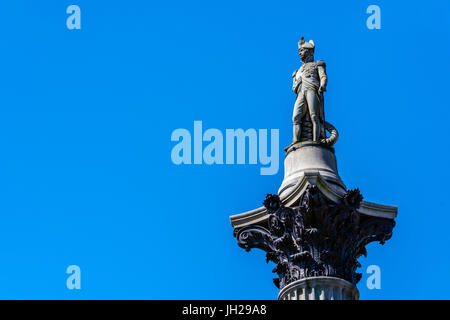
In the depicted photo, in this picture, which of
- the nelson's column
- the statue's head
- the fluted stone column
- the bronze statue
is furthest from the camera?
the statue's head

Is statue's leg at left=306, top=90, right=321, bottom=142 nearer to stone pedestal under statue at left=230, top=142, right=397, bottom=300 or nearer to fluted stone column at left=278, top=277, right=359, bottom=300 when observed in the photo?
stone pedestal under statue at left=230, top=142, right=397, bottom=300

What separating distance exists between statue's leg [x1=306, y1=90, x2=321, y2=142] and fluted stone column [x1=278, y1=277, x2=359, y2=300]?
5.34 metres

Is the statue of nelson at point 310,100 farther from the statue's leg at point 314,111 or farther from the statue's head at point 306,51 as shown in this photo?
the statue's head at point 306,51

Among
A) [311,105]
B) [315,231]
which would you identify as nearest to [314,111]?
[311,105]

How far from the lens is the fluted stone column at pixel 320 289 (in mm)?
34094

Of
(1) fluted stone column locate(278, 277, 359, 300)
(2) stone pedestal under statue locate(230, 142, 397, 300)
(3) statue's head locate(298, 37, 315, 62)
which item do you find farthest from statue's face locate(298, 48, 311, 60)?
(1) fluted stone column locate(278, 277, 359, 300)

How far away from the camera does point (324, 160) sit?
36.9 metres

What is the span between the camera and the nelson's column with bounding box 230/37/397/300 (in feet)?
113

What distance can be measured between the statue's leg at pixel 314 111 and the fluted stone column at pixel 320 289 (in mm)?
5341

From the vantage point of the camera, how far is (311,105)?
3822 centimetres

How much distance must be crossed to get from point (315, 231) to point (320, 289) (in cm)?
169
